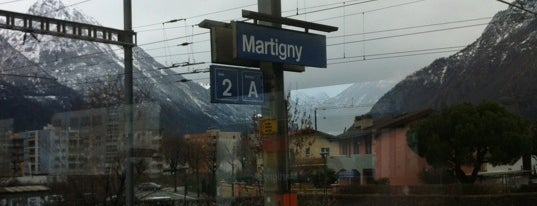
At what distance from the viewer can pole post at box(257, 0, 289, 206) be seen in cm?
779

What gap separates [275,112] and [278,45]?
77 centimetres

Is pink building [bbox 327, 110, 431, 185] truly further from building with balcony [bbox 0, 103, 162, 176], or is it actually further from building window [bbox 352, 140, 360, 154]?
building with balcony [bbox 0, 103, 162, 176]

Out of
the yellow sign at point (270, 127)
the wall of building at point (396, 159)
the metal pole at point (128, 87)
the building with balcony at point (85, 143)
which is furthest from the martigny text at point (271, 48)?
the wall of building at point (396, 159)

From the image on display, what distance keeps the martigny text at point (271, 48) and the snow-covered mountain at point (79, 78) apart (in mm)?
11225

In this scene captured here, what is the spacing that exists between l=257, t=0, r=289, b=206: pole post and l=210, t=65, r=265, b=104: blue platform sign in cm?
9

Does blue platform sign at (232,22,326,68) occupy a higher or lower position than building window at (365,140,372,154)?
higher

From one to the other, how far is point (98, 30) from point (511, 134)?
2542 centimetres

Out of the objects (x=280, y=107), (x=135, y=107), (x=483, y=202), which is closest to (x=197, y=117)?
(x=135, y=107)

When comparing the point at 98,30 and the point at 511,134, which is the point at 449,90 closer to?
the point at 511,134

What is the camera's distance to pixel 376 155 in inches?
915

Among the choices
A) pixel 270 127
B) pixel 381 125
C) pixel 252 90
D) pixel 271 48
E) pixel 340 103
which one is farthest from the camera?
pixel 381 125

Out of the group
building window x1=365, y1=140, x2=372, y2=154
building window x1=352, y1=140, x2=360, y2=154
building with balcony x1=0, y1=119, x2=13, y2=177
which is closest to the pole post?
building window x1=352, y1=140, x2=360, y2=154

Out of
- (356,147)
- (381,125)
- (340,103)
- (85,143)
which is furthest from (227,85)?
(85,143)

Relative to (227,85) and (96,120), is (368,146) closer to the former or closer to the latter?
(96,120)
